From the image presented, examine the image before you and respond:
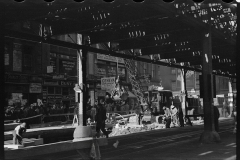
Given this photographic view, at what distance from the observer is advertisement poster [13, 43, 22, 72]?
107ft

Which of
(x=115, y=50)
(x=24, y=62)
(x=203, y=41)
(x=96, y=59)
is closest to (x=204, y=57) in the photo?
(x=203, y=41)

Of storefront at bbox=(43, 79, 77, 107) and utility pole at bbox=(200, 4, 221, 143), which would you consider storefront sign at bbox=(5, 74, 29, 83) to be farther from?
utility pole at bbox=(200, 4, 221, 143)

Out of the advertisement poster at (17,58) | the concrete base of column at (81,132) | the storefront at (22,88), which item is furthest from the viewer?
the advertisement poster at (17,58)

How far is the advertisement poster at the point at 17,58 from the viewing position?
32750 millimetres

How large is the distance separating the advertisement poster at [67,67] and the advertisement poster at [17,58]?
5919mm

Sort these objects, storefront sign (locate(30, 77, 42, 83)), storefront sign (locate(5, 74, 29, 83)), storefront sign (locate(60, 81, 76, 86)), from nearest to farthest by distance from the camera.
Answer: storefront sign (locate(5, 74, 29, 83))
storefront sign (locate(30, 77, 42, 83))
storefront sign (locate(60, 81, 76, 86))

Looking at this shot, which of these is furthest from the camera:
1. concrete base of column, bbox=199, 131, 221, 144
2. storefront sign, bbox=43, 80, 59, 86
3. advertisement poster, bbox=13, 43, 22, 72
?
storefront sign, bbox=43, 80, 59, 86

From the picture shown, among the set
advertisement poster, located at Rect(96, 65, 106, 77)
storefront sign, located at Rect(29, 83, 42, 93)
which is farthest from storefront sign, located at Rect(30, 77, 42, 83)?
advertisement poster, located at Rect(96, 65, 106, 77)

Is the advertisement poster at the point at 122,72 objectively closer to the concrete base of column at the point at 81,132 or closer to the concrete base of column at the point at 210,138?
the concrete base of column at the point at 81,132

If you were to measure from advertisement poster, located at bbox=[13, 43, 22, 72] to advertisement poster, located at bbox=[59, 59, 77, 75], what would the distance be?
592 centimetres

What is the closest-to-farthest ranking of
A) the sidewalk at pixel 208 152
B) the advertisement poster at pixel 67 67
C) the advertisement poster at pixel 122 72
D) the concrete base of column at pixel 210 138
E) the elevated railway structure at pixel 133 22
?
1. the sidewalk at pixel 208 152
2. the elevated railway structure at pixel 133 22
3. the concrete base of column at pixel 210 138
4. the advertisement poster at pixel 67 67
5. the advertisement poster at pixel 122 72

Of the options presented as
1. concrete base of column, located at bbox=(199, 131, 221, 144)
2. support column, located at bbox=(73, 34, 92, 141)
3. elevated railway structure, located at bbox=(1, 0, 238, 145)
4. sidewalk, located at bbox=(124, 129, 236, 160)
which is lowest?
sidewalk, located at bbox=(124, 129, 236, 160)

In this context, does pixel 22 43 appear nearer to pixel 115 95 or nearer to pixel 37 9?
pixel 115 95

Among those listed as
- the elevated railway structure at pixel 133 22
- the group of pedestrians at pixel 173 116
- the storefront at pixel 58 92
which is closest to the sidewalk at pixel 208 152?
the elevated railway structure at pixel 133 22
